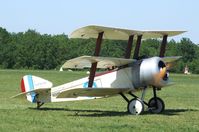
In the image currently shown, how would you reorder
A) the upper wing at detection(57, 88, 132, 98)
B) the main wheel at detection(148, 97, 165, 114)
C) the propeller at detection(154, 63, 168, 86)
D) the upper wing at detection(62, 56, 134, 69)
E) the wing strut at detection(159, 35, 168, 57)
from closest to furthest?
the upper wing at detection(62, 56, 134, 69) → the upper wing at detection(57, 88, 132, 98) → the propeller at detection(154, 63, 168, 86) → the main wheel at detection(148, 97, 165, 114) → the wing strut at detection(159, 35, 168, 57)

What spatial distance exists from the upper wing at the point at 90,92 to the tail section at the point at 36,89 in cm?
160

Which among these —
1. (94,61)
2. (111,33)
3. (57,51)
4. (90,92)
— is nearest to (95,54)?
(94,61)

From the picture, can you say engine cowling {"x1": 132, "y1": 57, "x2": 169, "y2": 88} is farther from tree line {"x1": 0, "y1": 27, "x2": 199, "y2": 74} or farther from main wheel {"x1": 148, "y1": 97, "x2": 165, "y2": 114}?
tree line {"x1": 0, "y1": 27, "x2": 199, "y2": 74}

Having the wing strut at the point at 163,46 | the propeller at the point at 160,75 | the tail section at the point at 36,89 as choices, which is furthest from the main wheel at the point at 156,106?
the tail section at the point at 36,89

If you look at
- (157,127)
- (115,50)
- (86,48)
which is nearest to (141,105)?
(157,127)

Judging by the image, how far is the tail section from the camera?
16116mm

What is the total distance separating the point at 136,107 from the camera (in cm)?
1450

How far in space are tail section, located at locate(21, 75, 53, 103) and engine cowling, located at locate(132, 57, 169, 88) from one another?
303 cm

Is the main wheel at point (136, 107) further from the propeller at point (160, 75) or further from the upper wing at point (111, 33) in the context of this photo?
the upper wing at point (111, 33)

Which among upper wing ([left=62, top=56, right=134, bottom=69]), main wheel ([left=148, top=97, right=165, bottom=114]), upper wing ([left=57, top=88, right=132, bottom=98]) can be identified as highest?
upper wing ([left=62, top=56, right=134, bottom=69])

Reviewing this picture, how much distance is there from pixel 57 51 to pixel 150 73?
4932 inches

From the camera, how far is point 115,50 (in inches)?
4980

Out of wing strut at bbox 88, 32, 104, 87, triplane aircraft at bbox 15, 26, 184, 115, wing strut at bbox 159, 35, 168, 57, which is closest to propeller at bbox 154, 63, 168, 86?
triplane aircraft at bbox 15, 26, 184, 115

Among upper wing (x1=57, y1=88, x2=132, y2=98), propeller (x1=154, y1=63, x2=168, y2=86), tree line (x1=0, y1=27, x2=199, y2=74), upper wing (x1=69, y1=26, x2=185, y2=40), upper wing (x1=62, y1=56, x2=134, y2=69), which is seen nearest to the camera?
upper wing (x1=62, y1=56, x2=134, y2=69)
